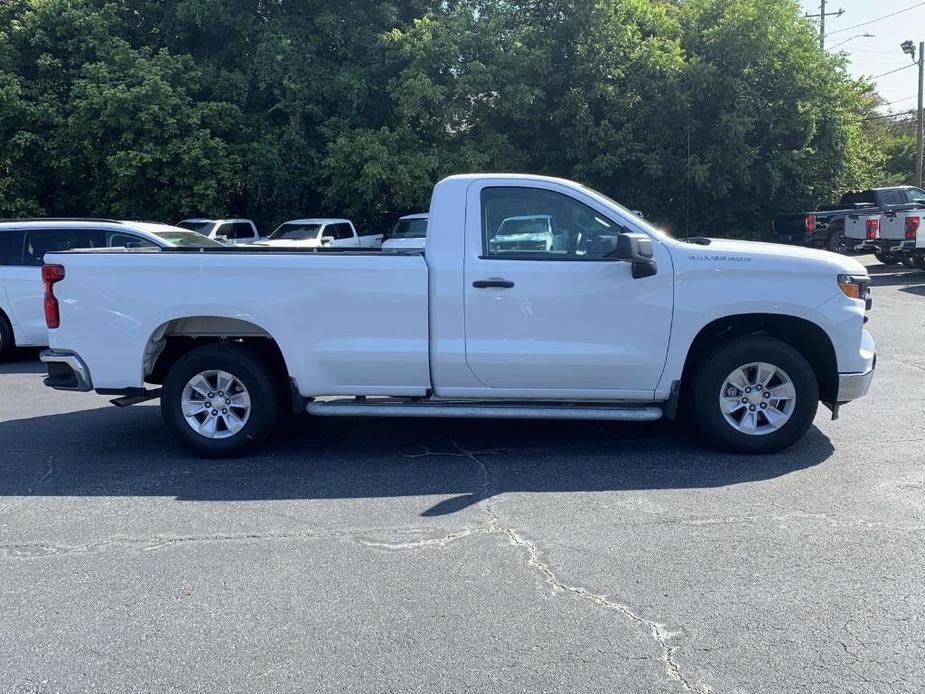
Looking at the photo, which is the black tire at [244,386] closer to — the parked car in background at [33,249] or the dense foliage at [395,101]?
the parked car in background at [33,249]

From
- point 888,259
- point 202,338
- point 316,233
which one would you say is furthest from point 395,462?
point 888,259

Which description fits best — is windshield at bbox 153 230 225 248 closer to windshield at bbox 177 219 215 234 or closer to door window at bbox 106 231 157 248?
door window at bbox 106 231 157 248

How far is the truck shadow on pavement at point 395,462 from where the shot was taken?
18.3 ft

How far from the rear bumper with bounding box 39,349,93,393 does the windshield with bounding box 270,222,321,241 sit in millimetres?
11599

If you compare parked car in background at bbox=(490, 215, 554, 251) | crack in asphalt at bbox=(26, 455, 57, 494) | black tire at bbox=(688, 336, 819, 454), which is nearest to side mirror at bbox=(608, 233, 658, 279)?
parked car in background at bbox=(490, 215, 554, 251)

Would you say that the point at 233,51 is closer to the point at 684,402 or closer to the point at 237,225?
the point at 237,225

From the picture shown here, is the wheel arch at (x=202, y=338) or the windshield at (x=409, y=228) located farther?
the windshield at (x=409, y=228)

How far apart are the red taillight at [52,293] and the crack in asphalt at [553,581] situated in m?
3.27

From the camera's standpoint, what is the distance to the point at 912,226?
Answer: 17672 millimetres

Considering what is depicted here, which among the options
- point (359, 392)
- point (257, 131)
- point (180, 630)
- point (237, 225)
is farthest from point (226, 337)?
point (257, 131)

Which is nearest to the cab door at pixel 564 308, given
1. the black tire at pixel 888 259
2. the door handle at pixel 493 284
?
the door handle at pixel 493 284

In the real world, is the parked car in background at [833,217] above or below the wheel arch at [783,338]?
above

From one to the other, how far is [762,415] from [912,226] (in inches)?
553

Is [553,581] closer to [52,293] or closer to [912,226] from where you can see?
[52,293]
